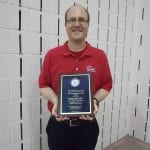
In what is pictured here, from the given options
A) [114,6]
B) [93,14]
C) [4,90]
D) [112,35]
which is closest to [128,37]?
[112,35]

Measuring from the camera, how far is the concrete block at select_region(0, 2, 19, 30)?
4.75ft

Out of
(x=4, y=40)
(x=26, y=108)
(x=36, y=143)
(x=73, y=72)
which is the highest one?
(x=4, y=40)

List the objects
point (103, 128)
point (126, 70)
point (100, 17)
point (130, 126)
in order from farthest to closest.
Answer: point (130, 126) < point (126, 70) < point (103, 128) < point (100, 17)

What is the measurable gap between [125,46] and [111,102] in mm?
→ 697

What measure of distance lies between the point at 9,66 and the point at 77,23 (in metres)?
0.60

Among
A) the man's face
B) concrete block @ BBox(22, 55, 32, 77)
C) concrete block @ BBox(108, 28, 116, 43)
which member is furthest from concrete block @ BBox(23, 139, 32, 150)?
concrete block @ BBox(108, 28, 116, 43)

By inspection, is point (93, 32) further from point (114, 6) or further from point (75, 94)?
point (75, 94)

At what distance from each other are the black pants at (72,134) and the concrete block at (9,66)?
0.46m

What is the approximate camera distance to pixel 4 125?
1582 mm

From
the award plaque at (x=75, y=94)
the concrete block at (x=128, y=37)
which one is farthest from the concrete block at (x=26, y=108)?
the concrete block at (x=128, y=37)

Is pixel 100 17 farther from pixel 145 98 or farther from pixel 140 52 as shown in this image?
pixel 145 98

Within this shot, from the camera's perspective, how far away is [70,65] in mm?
1370

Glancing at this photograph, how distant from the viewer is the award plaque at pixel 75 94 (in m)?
1.26

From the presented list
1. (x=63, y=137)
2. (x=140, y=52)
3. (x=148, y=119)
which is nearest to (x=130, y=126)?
(x=148, y=119)
